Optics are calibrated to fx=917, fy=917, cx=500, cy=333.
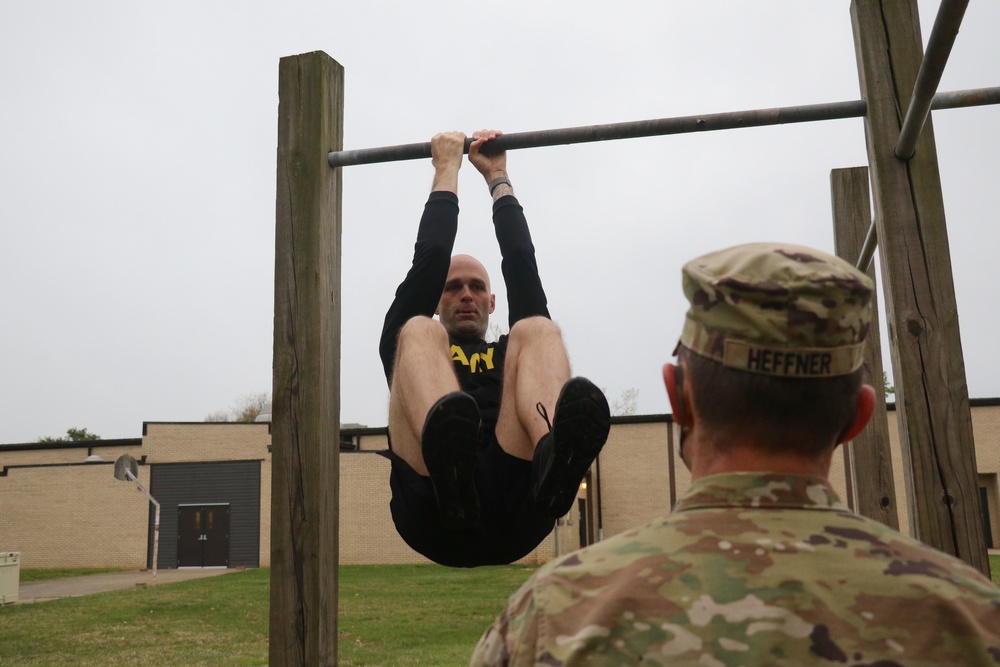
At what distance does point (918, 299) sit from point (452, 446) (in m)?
1.39

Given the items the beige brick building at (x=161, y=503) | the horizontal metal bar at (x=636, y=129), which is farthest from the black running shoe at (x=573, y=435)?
the beige brick building at (x=161, y=503)

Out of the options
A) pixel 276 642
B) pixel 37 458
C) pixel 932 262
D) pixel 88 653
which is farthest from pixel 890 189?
pixel 37 458

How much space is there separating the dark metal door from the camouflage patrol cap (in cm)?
3372

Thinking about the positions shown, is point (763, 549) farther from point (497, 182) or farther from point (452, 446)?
point (497, 182)

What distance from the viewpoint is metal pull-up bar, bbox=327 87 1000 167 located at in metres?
2.79

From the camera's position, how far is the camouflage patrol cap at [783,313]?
1.14 meters

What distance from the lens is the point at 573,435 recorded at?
2549 mm

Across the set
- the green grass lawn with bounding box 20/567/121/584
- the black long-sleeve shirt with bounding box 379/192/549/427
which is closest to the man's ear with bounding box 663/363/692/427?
the black long-sleeve shirt with bounding box 379/192/549/427

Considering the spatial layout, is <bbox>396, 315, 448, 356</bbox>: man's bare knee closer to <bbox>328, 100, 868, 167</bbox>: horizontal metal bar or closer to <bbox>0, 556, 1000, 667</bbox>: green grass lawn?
<bbox>328, 100, 868, 167</bbox>: horizontal metal bar

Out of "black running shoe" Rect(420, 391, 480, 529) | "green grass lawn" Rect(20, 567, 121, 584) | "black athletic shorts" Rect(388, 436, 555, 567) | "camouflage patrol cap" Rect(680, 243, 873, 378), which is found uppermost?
"camouflage patrol cap" Rect(680, 243, 873, 378)

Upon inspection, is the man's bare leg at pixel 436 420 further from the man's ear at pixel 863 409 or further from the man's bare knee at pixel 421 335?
the man's ear at pixel 863 409

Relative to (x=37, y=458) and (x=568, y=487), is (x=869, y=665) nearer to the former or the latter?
(x=568, y=487)

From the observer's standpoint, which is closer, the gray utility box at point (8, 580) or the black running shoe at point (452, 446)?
the black running shoe at point (452, 446)

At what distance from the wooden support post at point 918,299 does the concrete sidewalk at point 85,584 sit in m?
20.6
